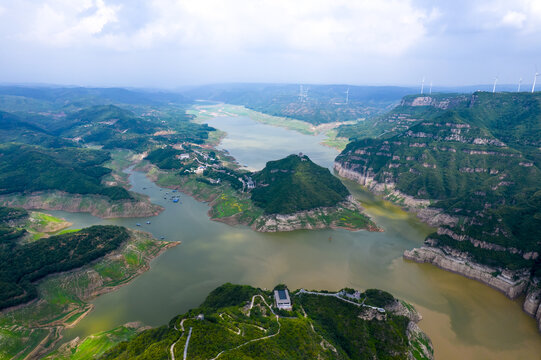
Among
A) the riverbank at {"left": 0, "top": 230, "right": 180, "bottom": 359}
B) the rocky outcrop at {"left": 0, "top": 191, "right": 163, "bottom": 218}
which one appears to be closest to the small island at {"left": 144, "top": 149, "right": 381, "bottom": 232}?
the rocky outcrop at {"left": 0, "top": 191, "right": 163, "bottom": 218}

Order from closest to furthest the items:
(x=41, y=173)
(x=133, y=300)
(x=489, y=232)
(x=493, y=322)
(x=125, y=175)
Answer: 1. (x=493, y=322)
2. (x=133, y=300)
3. (x=489, y=232)
4. (x=41, y=173)
5. (x=125, y=175)

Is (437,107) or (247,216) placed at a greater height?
(437,107)

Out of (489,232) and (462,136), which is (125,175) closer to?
(489,232)

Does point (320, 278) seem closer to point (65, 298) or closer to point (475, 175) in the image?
point (65, 298)

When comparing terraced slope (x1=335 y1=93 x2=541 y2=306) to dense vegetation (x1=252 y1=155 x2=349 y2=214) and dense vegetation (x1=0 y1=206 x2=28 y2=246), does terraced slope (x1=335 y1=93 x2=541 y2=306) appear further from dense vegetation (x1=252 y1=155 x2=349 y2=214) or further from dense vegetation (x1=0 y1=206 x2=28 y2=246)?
dense vegetation (x1=0 y1=206 x2=28 y2=246)

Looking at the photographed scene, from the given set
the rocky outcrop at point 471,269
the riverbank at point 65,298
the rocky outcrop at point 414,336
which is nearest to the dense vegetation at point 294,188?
the rocky outcrop at point 471,269

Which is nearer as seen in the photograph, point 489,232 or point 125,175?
point 489,232

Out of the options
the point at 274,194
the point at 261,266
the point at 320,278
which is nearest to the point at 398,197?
the point at 274,194

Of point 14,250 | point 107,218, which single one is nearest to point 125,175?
point 107,218
